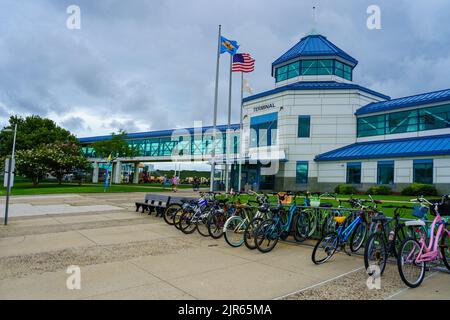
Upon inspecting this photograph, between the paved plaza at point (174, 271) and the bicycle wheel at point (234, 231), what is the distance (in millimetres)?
244

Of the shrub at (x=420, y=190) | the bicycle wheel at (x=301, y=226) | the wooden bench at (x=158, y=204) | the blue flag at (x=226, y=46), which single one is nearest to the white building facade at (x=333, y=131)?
the shrub at (x=420, y=190)

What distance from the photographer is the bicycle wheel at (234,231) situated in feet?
26.3

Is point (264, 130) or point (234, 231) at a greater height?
point (264, 130)

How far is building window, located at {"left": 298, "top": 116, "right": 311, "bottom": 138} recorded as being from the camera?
2962 cm

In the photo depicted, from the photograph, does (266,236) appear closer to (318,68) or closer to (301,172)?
(301,172)

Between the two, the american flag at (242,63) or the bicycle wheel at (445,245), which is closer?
the bicycle wheel at (445,245)

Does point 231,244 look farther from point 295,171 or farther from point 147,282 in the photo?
point 295,171

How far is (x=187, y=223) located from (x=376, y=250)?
569 cm

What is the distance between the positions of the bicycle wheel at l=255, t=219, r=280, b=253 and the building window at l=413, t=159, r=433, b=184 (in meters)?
20.0

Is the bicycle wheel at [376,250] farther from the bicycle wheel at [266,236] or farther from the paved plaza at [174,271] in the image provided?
the bicycle wheel at [266,236]

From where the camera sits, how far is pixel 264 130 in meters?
32.4

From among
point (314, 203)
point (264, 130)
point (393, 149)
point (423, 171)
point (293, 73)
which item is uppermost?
point (293, 73)

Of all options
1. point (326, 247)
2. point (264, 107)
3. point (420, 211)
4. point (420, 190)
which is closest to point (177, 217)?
point (326, 247)
